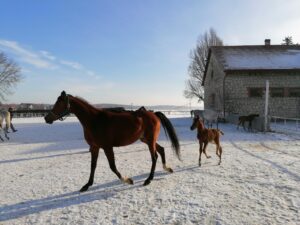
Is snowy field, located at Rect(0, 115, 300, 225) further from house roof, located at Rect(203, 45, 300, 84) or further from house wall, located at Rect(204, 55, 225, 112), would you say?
house wall, located at Rect(204, 55, 225, 112)

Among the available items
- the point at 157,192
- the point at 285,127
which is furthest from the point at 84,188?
the point at 285,127

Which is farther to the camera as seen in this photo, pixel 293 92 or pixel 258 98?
pixel 293 92

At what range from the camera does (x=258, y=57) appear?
26016 mm

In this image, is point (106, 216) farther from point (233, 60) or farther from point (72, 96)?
point (233, 60)

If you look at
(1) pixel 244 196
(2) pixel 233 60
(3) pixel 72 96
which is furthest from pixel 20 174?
(2) pixel 233 60

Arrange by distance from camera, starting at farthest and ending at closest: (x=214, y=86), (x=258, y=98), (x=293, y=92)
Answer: (x=214, y=86) < (x=293, y=92) < (x=258, y=98)

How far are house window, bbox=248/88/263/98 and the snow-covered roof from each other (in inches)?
71.3

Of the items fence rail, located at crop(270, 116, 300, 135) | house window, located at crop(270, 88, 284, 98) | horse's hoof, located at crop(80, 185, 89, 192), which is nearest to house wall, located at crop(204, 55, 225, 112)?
house window, located at crop(270, 88, 284, 98)

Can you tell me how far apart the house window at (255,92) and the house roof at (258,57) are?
5.72 feet

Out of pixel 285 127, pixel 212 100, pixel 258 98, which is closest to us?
pixel 285 127

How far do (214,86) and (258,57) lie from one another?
16.6ft

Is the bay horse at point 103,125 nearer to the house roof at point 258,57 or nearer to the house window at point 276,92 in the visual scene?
the house roof at point 258,57

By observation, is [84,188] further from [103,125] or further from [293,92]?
[293,92]

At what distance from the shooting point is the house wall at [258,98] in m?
24.3
